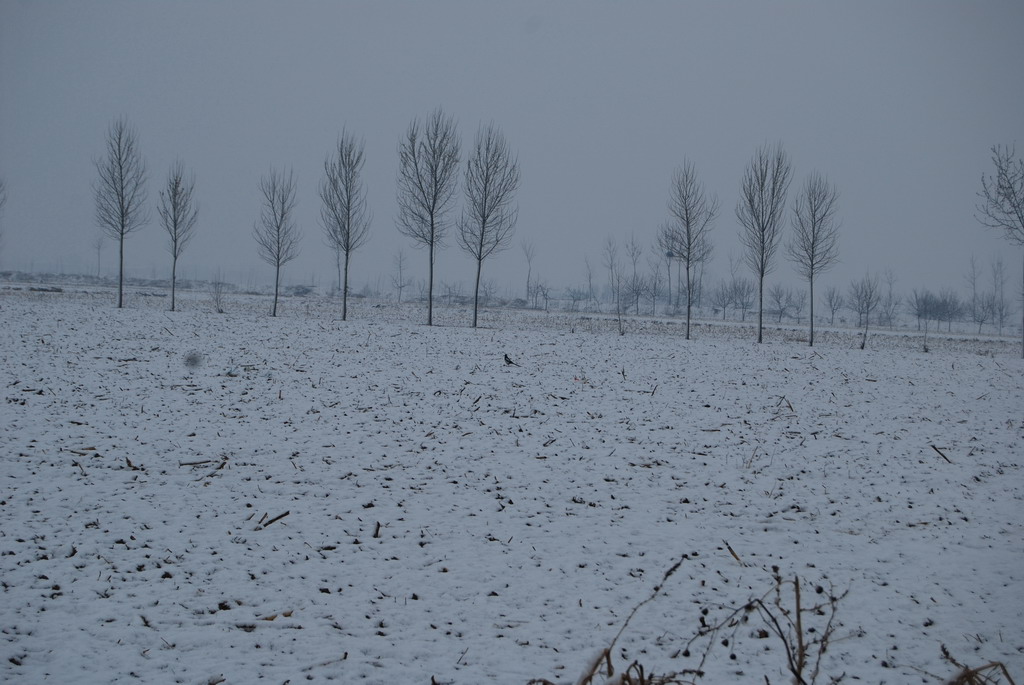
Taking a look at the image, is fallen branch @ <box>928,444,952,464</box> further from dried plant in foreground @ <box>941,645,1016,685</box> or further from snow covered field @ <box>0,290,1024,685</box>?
dried plant in foreground @ <box>941,645,1016,685</box>

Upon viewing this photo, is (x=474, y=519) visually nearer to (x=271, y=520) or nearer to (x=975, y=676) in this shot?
(x=271, y=520)

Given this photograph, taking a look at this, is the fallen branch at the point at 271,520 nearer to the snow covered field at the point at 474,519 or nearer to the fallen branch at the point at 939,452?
the snow covered field at the point at 474,519

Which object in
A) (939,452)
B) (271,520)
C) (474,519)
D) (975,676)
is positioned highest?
(975,676)

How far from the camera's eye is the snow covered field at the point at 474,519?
15.6 feet

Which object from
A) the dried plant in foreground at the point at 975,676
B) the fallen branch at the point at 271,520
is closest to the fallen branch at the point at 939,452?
the dried plant in foreground at the point at 975,676

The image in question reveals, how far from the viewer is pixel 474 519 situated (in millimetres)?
7289

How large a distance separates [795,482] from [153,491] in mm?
9831

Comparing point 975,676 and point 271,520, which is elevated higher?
point 975,676

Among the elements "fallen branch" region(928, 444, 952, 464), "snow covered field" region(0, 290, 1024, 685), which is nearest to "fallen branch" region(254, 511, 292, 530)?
"snow covered field" region(0, 290, 1024, 685)

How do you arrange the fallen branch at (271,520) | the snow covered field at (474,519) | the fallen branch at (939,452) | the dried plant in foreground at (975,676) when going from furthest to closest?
the fallen branch at (939,452), the fallen branch at (271,520), the snow covered field at (474,519), the dried plant in foreground at (975,676)

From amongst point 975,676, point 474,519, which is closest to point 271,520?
point 474,519

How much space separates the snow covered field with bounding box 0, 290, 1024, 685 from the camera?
476cm

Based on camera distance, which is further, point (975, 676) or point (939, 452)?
point (939, 452)

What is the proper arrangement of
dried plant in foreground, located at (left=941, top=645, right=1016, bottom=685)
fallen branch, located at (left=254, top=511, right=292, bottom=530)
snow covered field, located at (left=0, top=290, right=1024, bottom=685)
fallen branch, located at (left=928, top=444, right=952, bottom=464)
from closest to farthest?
dried plant in foreground, located at (left=941, top=645, right=1016, bottom=685)
snow covered field, located at (left=0, top=290, right=1024, bottom=685)
fallen branch, located at (left=254, top=511, right=292, bottom=530)
fallen branch, located at (left=928, top=444, right=952, bottom=464)
